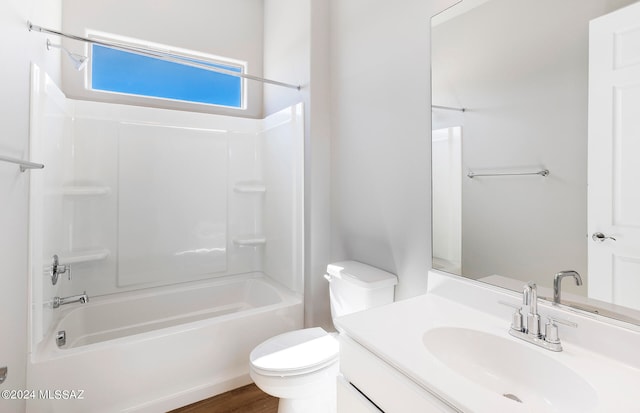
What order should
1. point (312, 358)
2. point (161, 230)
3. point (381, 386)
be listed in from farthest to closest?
point (161, 230) < point (312, 358) < point (381, 386)

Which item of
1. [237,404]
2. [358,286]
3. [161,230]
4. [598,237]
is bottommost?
[237,404]

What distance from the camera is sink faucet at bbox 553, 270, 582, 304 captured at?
933mm

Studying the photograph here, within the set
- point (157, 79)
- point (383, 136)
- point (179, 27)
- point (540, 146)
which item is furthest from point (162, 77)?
point (540, 146)

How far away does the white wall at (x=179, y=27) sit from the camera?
7.45 feet

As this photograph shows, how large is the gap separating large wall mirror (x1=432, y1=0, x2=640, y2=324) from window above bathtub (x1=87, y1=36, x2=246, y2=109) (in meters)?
1.84

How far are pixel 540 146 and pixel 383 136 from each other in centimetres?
81

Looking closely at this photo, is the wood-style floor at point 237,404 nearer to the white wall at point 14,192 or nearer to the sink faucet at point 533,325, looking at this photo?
the white wall at point 14,192

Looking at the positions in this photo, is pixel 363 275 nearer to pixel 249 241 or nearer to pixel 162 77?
pixel 249 241

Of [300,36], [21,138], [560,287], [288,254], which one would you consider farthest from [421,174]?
[21,138]

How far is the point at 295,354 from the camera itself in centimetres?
147

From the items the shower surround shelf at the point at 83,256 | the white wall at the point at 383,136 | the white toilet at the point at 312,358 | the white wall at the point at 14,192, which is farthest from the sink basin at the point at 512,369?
the shower surround shelf at the point at 83,256

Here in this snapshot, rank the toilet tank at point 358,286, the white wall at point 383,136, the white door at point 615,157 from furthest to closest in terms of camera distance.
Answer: the toilet tank at point 358,286 → the white wall at point 383,136 → the white door at point 615,157

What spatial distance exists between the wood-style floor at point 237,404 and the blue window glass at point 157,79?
2.38 metres

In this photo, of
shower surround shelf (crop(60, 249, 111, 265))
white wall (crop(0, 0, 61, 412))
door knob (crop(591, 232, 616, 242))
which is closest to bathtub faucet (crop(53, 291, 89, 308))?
shower surround shelf (crop(60, 249, 111, 265))
